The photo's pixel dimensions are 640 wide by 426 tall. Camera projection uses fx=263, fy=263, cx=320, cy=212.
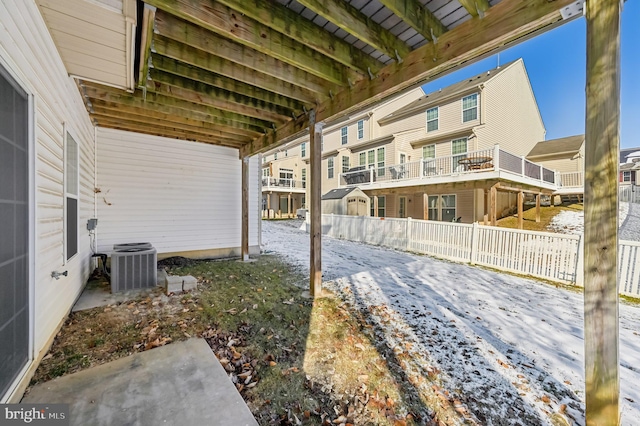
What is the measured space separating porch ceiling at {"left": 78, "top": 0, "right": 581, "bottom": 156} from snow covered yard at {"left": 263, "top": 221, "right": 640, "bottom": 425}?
9.63ft

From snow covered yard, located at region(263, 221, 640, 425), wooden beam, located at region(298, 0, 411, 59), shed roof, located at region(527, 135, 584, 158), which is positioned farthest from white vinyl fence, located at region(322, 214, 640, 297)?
shed roof, located at region(527, 135, 584, 158)

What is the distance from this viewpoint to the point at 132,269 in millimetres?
4484

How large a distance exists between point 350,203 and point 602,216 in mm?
12247

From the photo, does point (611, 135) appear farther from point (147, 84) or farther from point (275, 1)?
point (147, 84)

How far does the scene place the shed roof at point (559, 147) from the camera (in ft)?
47.1

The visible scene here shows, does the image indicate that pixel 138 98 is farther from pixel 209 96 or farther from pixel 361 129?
pixel 361 129

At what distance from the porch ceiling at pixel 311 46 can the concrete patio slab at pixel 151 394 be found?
3048mm

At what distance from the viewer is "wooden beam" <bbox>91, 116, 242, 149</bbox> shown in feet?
17.9

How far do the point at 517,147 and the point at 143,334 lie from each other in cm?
1838

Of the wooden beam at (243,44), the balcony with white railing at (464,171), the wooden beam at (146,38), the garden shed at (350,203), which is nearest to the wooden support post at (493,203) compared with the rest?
the balcony with white railing at (464,171)

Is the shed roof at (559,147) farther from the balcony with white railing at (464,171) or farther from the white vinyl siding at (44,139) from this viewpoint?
the white vinyl siding at (44,139)

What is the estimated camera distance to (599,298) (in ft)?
5.29

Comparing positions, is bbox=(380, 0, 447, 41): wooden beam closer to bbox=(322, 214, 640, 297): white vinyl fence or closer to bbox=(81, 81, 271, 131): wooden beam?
bbox=(81, 81, 271, 131): wooden beam

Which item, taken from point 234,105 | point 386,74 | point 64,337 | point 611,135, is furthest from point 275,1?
point 64,337
